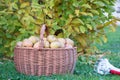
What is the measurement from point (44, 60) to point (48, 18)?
4.37 ft

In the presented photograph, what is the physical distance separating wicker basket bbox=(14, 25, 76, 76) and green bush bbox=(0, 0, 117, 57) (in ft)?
3.09

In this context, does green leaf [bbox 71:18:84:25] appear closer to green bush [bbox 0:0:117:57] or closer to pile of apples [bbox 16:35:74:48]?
green bush [bbox 0:0:117:57]

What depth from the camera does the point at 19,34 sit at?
202 inches

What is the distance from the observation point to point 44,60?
3828 millimetres

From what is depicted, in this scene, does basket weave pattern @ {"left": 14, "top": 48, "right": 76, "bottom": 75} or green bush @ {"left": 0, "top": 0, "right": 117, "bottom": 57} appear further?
green bush @ {"left": 0, "top": 0, "right": 117, "bottom": 57}

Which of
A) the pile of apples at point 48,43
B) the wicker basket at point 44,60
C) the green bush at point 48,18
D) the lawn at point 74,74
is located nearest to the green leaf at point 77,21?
the green bush at point 48,18

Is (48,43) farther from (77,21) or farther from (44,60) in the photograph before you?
(77,21)

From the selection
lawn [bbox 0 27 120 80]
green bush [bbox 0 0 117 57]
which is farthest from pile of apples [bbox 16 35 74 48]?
green bush [bbox 0 0 117 57]

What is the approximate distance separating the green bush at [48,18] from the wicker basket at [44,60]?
94cm

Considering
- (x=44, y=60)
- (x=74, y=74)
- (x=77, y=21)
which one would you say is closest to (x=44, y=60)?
(x=44, y=60)

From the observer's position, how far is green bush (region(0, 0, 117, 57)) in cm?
490

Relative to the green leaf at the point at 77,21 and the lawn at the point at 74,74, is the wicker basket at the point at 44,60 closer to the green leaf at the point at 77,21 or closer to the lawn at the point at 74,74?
the lawn at the point at 74,74

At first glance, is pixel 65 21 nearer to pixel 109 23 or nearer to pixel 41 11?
pixel 41 11

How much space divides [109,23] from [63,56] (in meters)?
1.76
